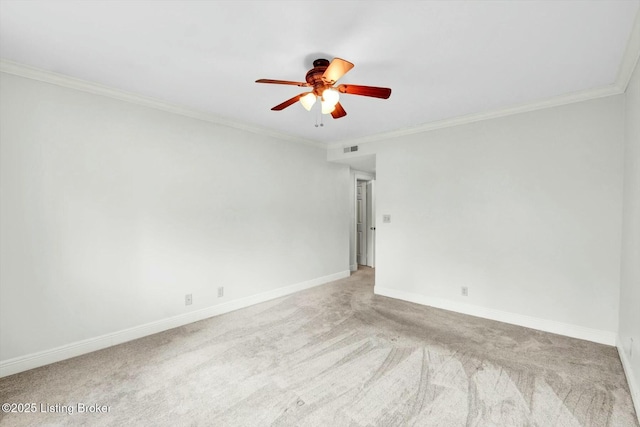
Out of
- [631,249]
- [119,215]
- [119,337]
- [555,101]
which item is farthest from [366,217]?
[119,337]

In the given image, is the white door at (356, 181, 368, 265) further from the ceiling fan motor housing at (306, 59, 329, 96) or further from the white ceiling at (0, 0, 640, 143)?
the ceiling fan motor housing at (306, 59, 329, 96)

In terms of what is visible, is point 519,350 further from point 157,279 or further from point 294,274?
point 157,279

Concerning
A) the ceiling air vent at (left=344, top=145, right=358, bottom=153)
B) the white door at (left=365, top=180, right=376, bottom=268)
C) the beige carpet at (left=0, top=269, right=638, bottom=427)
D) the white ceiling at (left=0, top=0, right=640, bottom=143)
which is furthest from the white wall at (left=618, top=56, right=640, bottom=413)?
the white door at (left=365, top=180, right=376, bottom=268)

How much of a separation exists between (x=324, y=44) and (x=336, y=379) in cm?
255

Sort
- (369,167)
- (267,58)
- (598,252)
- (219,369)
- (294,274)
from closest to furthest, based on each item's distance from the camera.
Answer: (267,58), (219,369), (598,252), (294,274), (369,167)

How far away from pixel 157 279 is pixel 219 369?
1.33m

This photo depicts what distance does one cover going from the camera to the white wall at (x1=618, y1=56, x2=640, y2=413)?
200 cm

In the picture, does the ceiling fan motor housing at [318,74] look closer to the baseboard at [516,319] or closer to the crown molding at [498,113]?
the crown molding at [498,113]

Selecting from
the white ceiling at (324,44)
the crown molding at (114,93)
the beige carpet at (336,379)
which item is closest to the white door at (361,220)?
the crown molding at (114,93)

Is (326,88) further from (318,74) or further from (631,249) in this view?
(631,249)

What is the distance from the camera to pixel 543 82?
105 inches

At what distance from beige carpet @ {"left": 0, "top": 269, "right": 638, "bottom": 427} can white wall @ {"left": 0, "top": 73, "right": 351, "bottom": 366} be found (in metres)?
0.49

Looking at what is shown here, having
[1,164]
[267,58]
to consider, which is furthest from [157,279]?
[267,58]

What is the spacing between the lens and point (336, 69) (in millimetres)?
1913
